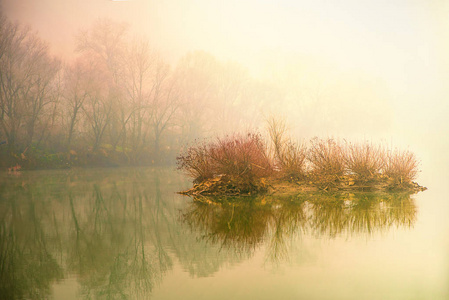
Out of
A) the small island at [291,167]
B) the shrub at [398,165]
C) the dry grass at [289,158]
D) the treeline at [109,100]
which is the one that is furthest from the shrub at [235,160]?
the treeline at [109,100]

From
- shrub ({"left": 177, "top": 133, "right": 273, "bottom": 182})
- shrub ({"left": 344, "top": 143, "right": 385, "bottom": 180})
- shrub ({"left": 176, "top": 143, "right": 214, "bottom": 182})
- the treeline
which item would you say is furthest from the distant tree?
shrub ({"left": 344, "top": 143, "right": 385, "bottom": 180})

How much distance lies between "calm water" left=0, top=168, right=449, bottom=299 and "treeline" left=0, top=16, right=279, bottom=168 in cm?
1241

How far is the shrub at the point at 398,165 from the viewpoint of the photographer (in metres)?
9.72

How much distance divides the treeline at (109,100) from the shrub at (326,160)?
40.2 ft

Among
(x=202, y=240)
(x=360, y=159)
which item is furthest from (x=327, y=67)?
(x=202, y=240)

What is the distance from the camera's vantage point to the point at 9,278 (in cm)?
368

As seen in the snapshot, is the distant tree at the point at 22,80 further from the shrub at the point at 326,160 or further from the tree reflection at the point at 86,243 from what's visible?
the shrub at the point at 326,160

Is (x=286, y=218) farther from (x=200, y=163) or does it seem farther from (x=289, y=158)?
(x=289, y=158)

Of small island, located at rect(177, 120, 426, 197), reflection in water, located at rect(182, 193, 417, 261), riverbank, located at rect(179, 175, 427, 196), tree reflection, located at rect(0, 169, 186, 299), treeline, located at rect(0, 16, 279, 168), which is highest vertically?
treeline, located at rect(0, 16, 279, 168)

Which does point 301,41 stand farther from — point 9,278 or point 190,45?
point 9,278

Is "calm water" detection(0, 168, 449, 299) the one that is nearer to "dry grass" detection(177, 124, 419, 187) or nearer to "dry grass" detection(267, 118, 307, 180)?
"dry grass" detection(177, 124, 419, 187)

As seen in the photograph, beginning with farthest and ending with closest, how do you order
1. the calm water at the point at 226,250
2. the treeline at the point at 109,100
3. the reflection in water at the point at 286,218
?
the treeline at the point at 109,100 → the reflection in water at the point at 286,218 → the calm water at the point at 226,250

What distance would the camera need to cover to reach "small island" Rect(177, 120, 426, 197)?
29.4 ft

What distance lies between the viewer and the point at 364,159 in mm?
9570
